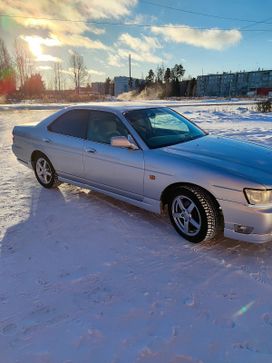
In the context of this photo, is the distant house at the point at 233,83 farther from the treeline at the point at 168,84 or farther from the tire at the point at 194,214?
the tire at the point at 194,214

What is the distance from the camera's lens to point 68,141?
464cm

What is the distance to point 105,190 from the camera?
4.25m

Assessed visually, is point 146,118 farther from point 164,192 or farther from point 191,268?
point 191,268

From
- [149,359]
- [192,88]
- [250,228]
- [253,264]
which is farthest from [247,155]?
[192,88]

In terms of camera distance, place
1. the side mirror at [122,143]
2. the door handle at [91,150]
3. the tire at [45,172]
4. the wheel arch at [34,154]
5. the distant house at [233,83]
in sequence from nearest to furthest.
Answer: the side mirror at [122,143]
the door handle at [91,150]
the tire at [45,172]
the wheel arch at [34,154]
the distant house at [233,83]

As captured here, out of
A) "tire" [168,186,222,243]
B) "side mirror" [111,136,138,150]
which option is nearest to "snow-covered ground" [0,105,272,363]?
"tire" [168,186,222,243]

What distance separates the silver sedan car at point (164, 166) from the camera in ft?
9.88

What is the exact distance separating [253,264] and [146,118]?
231 cm

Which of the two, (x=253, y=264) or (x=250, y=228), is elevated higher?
(x=250, y=228)

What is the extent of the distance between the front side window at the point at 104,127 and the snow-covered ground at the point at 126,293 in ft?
3.45

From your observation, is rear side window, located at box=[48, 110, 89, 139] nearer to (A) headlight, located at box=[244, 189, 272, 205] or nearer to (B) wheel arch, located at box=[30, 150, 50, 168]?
(B) wheel arch, located at box=[30, 150, 50, 168]

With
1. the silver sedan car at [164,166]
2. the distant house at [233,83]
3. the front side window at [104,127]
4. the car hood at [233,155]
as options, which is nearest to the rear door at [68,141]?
the silver sedan car at [164,166]

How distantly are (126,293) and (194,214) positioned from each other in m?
1.16

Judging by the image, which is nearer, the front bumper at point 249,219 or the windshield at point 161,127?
the front bumper at point 249,219
